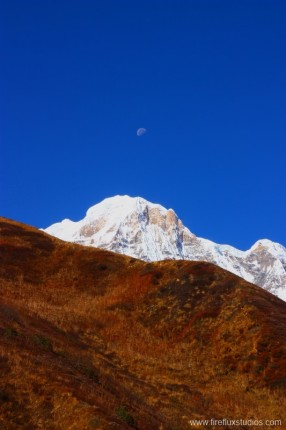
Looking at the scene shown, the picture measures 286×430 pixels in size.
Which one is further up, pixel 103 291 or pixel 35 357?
pixel 103 291

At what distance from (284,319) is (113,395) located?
24.4m

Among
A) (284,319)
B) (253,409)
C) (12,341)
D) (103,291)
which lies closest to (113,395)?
(12,341)

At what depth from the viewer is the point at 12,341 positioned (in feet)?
74.1

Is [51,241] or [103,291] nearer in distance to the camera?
[103,291]

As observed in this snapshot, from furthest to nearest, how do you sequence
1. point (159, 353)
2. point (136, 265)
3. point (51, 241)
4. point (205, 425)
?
point (51, 241) → point (136, 265) → point (159, 353) → point (205, 425)

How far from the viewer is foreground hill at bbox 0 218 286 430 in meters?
17.4

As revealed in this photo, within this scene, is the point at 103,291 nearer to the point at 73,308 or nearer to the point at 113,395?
the point at 73,308

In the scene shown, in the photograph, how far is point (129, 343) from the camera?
38.7 metres

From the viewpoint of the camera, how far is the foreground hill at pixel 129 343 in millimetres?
17391

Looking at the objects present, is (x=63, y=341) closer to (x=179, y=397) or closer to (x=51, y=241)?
(x=179, y=397)

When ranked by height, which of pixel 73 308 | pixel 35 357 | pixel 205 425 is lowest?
pixel 205 425

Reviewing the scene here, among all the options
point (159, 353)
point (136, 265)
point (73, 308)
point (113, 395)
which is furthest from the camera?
point (136, 265)

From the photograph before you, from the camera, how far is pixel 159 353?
123 feet

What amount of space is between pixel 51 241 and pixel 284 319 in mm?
39497
